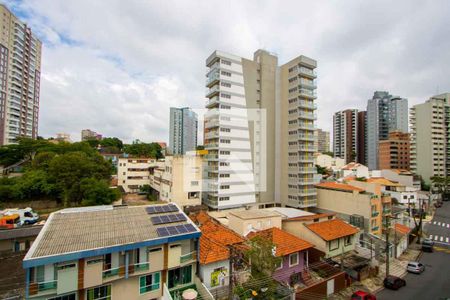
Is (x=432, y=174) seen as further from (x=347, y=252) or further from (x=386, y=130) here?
(x=347, y=252)

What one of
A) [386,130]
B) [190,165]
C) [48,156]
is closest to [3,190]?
[48,156]

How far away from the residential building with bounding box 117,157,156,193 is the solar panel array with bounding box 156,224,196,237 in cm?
4165

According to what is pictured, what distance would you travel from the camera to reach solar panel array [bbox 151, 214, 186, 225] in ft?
50.8

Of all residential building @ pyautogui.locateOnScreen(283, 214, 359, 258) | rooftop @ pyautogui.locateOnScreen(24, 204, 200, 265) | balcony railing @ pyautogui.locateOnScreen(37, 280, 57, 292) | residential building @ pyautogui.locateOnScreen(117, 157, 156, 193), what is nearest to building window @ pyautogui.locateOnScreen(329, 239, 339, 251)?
residential building @ pyautogui.locateOnScreen(283, 214, 359, 258)

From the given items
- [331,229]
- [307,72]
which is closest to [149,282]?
[331,229]

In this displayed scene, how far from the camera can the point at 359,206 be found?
29.3 meters

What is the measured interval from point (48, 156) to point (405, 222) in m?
66.1

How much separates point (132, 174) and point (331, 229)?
45698 mm

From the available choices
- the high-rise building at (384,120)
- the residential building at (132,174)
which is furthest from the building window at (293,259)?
the high-rise building at (384,120)

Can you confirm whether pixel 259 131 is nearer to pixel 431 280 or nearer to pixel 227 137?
pixel 227 137

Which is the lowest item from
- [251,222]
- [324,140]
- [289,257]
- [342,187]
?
[289,257]

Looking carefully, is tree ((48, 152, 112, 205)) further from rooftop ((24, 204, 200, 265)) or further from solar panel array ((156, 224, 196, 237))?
solar panel array ((156, 224, 196, 237))

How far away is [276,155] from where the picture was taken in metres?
41.2

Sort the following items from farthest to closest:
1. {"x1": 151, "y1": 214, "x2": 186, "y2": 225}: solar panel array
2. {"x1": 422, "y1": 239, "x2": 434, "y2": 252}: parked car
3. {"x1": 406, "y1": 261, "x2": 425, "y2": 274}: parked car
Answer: {"x1": 422, "y1": 239, "x2": 434, "y2": 252}: parked car
{"x1": 406, "y1": 261, "x2": 425, "y2": 274}: parked car
{"x1": 151, "y1": 214, "x2": 186, "y2": 225}: solar panel array
